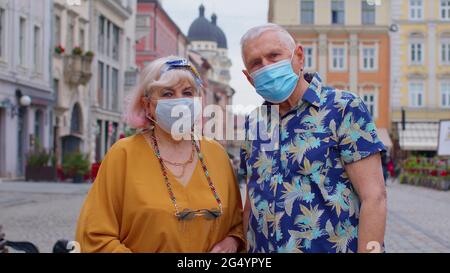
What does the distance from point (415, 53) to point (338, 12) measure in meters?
5.36

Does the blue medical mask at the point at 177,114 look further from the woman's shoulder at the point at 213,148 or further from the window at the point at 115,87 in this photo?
the window at the point at 115,87

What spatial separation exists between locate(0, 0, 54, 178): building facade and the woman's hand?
73.5ft

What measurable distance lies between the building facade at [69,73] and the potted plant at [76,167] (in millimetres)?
4382

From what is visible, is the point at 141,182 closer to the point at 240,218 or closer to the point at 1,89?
the point at 240,218

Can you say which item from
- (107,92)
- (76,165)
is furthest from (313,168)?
(107,92)

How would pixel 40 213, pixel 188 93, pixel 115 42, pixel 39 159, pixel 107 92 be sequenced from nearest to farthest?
1. pixel 188 93
2. pixel 40 213
3. pixel 39 159
4. pixel 107 92
5. pixel 115 42

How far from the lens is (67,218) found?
12992 millimetres

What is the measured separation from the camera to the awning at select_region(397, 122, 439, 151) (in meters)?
45.6

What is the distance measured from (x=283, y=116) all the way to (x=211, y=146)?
344 millimetres

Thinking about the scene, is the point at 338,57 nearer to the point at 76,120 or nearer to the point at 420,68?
the point at 420,68

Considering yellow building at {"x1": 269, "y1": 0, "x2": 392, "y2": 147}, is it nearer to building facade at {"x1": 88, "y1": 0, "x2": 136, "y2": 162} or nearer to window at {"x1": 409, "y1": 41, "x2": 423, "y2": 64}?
window at {"x1": 409, "y1": 41, "x2": 423, "y2": 64}

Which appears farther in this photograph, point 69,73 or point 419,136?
point 419,136

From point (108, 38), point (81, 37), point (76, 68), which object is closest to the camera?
point (76, 68)

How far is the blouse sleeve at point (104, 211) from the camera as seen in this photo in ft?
8.68
